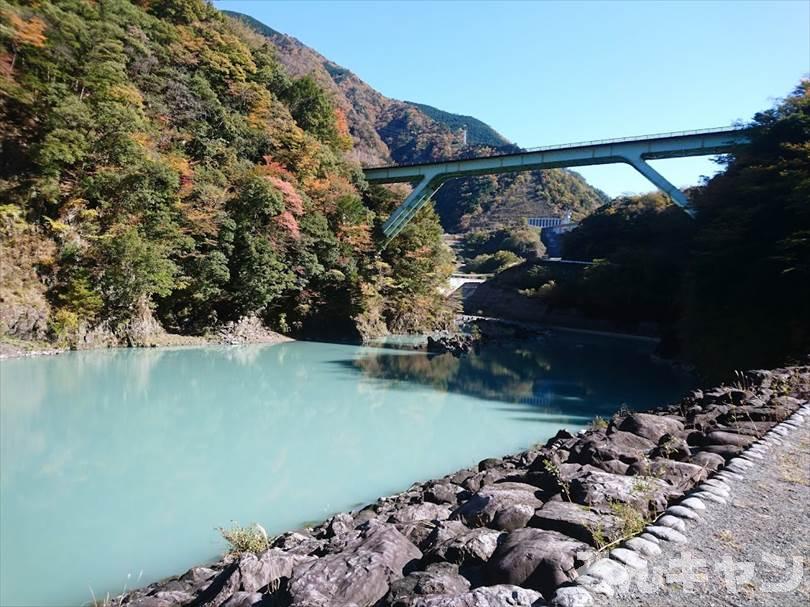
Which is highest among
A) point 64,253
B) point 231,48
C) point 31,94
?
point 231,48

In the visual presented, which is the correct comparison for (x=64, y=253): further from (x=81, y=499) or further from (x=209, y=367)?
(x=81, y=499)

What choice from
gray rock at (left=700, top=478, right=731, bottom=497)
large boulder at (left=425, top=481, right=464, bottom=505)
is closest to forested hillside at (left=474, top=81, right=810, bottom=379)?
gray rock at (left=700, top=478, right=731, bottom=497)

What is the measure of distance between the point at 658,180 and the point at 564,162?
3958mm

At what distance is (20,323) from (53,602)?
1087 cm

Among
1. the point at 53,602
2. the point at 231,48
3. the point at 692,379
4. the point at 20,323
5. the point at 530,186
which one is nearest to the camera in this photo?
the point at 53,602

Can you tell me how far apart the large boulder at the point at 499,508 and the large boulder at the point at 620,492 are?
0.99 feet

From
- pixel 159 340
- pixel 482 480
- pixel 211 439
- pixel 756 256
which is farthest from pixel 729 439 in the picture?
pixel 159 340

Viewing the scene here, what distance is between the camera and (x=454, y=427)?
28.2 feet

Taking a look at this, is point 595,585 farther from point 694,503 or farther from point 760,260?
point 760,260

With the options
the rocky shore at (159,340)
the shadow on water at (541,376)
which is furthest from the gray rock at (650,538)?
the rocky shore at (159,340)

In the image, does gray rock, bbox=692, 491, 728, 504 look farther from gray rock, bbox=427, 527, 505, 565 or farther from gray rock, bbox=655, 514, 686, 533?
gray rock, bbox=427, 527, 505, 565

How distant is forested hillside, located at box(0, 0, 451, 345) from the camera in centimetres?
1255

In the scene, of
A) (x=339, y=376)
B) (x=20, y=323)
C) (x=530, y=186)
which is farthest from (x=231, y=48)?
(x=530, y=186)

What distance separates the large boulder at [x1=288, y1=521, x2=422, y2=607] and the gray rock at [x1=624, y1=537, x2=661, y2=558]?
109cm
